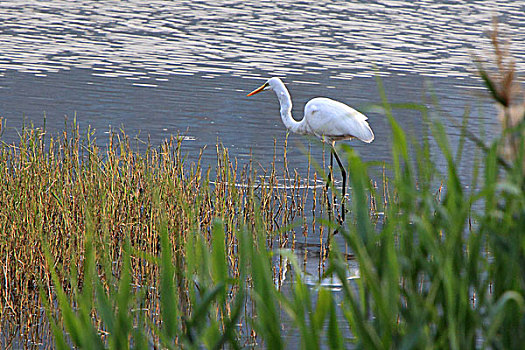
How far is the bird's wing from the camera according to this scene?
10.1 metres

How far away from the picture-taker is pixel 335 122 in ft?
33.3

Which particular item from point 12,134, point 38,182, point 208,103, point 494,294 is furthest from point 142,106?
point 494,294

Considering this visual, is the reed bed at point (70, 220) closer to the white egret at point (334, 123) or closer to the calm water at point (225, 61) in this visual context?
the white egret at point (334, 123)

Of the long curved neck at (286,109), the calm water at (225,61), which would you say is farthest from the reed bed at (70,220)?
the calm water at (225,61)

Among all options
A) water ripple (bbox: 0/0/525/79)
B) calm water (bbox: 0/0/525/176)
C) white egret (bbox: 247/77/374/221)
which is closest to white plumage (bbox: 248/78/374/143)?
white egret (bbox: 247/77/374/221)

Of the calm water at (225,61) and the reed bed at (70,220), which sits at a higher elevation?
the reed bed at (70,220)

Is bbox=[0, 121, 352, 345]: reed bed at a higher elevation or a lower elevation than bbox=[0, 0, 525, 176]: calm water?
higher

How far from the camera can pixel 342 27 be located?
30.7 m

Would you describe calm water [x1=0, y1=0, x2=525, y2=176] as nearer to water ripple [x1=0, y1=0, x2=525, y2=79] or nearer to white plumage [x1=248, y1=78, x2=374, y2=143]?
water ripple [x1=0, y1=0, x2=525, y2=79]

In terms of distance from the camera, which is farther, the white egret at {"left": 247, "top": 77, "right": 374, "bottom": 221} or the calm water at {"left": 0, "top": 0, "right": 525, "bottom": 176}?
the calm water at {"left": 0, "top": 0, "right": 525, "bottom": 176}

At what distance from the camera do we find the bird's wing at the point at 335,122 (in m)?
10.1

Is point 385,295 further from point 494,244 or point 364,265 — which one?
point 494,244

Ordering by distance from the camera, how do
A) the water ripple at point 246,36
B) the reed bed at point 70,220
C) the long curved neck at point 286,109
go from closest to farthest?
the reed bed at point 70,220, the long curved neck at point 286,109, the water ripple at point 246,36

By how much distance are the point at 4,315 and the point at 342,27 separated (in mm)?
26138
